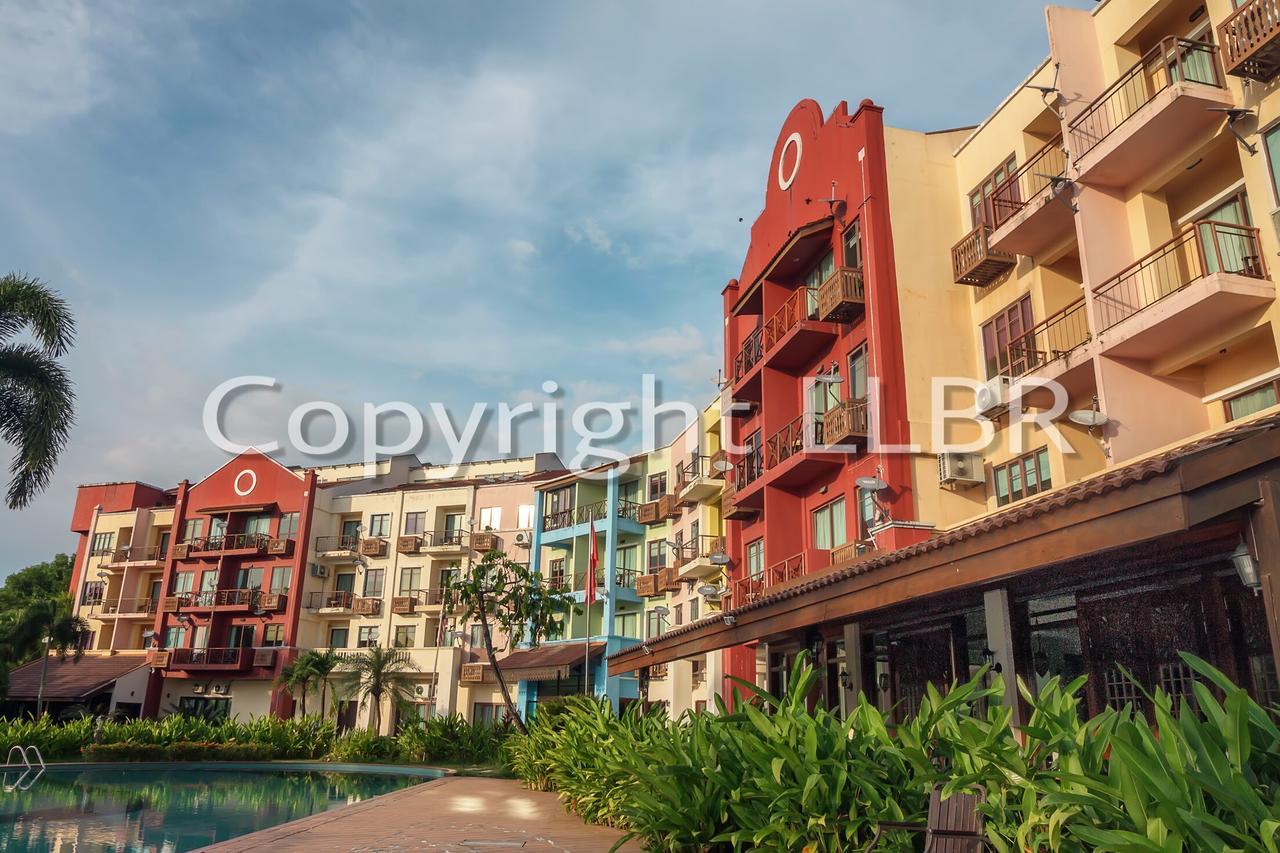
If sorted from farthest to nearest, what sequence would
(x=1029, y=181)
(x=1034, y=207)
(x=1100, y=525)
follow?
(x=1029, y=181) → (x=1034, y=207) → (x=1100, y=525)

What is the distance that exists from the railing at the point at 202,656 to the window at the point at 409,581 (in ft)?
28.0

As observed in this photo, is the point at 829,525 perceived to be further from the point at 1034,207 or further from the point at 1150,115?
the point at 1150,115

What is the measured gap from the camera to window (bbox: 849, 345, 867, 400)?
20987 mm

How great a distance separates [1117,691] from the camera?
12.8m

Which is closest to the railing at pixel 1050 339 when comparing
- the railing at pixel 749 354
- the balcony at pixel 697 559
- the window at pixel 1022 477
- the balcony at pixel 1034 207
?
the balcony at pixel 1034 207

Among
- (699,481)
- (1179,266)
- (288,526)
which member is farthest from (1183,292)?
(288,526)

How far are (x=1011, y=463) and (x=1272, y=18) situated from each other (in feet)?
28.8

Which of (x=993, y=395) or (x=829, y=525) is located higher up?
(x=993, y=395)

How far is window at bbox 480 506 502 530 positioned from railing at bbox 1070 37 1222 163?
1424 inches

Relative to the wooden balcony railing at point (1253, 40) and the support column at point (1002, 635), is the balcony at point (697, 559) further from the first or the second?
the wooden balcony railing at point (1253, 40)

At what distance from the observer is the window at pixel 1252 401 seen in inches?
533

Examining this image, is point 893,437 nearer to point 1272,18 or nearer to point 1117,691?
point 1117,691

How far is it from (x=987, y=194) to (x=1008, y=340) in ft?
11.3

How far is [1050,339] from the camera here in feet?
57.9
